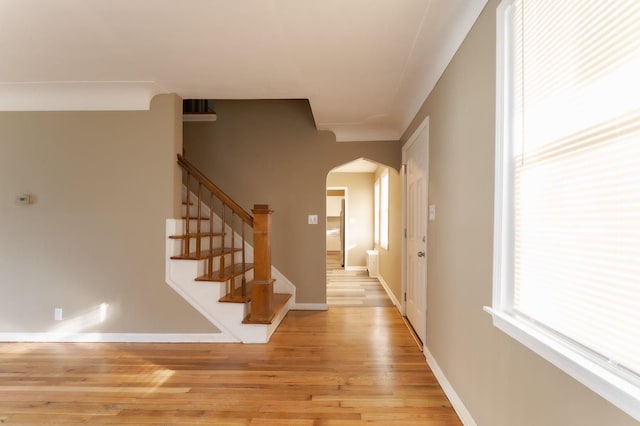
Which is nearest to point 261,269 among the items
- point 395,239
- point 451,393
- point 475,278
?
point 451,393

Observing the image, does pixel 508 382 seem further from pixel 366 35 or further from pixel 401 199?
pixel 401 199

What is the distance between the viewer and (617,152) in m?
0.95

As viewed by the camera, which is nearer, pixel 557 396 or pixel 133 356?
pixel 557 396

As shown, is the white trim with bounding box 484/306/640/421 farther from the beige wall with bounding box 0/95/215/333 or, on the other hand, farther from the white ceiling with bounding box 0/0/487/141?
the beige wall with bounding box 0/95/215/333

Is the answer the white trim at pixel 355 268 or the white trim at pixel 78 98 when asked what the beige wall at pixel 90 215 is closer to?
the white trim at pixel 78 98

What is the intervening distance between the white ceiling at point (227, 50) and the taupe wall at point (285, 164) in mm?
875

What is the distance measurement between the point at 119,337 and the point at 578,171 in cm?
391

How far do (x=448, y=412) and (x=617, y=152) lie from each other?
6.14 ft

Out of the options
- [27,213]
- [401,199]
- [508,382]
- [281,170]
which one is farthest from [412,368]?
[27,213]

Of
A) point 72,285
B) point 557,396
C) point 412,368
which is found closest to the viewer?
point 557,396

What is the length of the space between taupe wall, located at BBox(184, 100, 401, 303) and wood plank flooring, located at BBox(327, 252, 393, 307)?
69 cm

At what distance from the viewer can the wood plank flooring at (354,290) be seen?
4949 mm

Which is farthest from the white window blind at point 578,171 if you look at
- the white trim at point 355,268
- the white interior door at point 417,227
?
the white trim at point 355,268

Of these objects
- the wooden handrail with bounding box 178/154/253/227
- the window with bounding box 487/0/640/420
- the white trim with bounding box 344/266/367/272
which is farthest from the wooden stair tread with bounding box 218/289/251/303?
the white trim with bounding box 344/266/367/272
